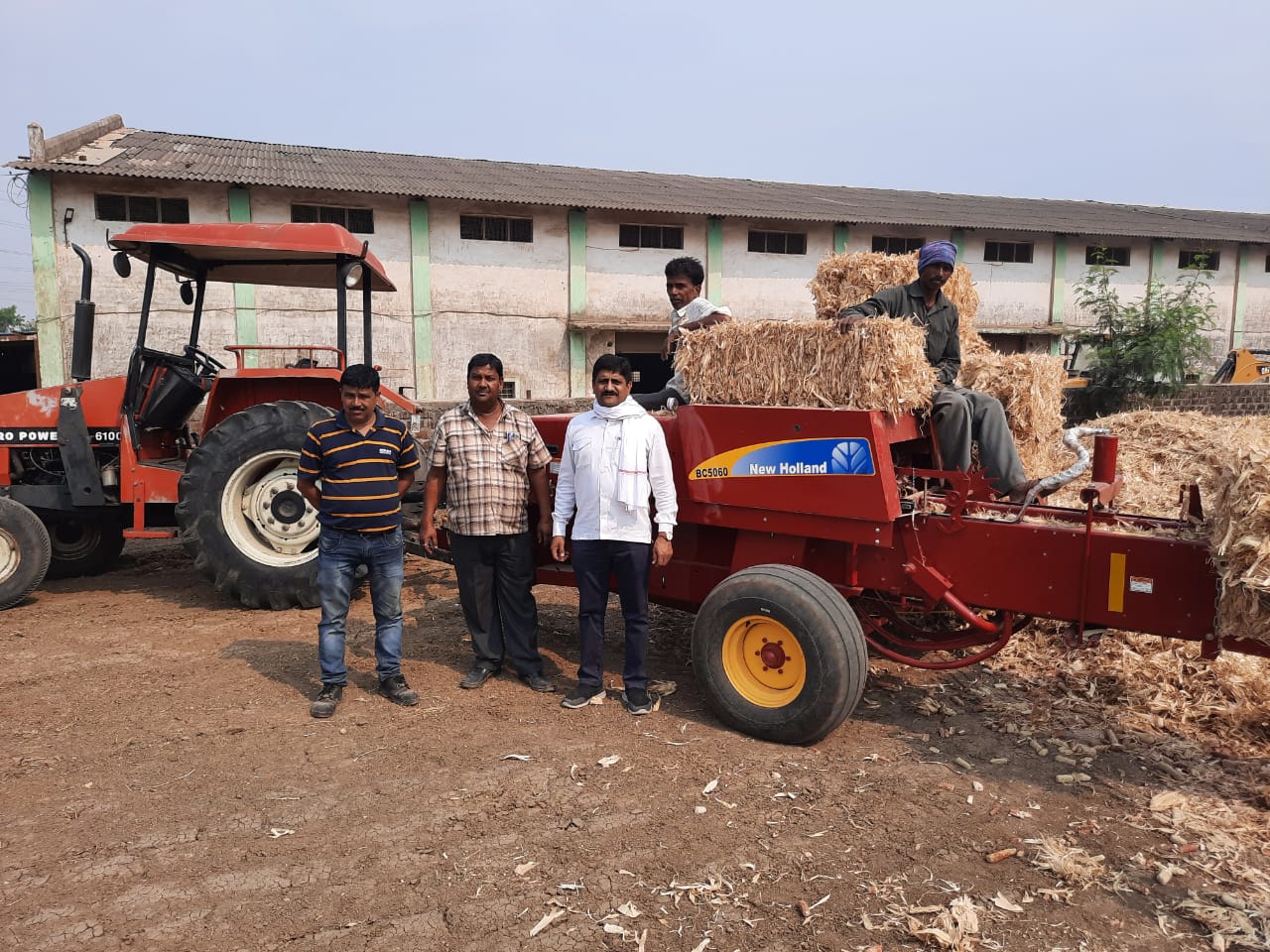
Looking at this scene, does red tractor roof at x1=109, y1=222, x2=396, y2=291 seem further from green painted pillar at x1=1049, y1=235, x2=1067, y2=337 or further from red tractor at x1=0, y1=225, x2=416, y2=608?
green painted pillar at x1=1049, y1=235, x2=1067, y2=337

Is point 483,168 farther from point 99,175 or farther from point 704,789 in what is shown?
point 704,789

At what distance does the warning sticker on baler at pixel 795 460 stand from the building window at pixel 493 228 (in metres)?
14.8

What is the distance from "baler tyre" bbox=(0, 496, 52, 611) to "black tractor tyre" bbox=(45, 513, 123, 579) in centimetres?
82

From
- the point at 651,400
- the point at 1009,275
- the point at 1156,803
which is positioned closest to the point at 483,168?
the point at 1009,275

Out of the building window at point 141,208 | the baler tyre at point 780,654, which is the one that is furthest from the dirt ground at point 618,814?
the building window at point 141,208

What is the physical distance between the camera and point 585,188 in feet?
61.8

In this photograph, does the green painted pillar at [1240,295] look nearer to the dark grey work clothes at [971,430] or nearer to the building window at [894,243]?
the building window at [894,243]

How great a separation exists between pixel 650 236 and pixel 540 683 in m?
15.8

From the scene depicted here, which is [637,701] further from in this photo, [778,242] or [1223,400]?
[778,242]

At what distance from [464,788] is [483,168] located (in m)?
18.7

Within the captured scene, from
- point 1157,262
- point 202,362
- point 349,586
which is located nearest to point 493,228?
point 202,362

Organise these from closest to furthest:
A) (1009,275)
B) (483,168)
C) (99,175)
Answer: (99,175) < (483,168) < (1009,275)

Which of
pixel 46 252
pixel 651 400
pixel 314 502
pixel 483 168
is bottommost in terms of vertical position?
pixel 314 502

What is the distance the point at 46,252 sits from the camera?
14992 mm
